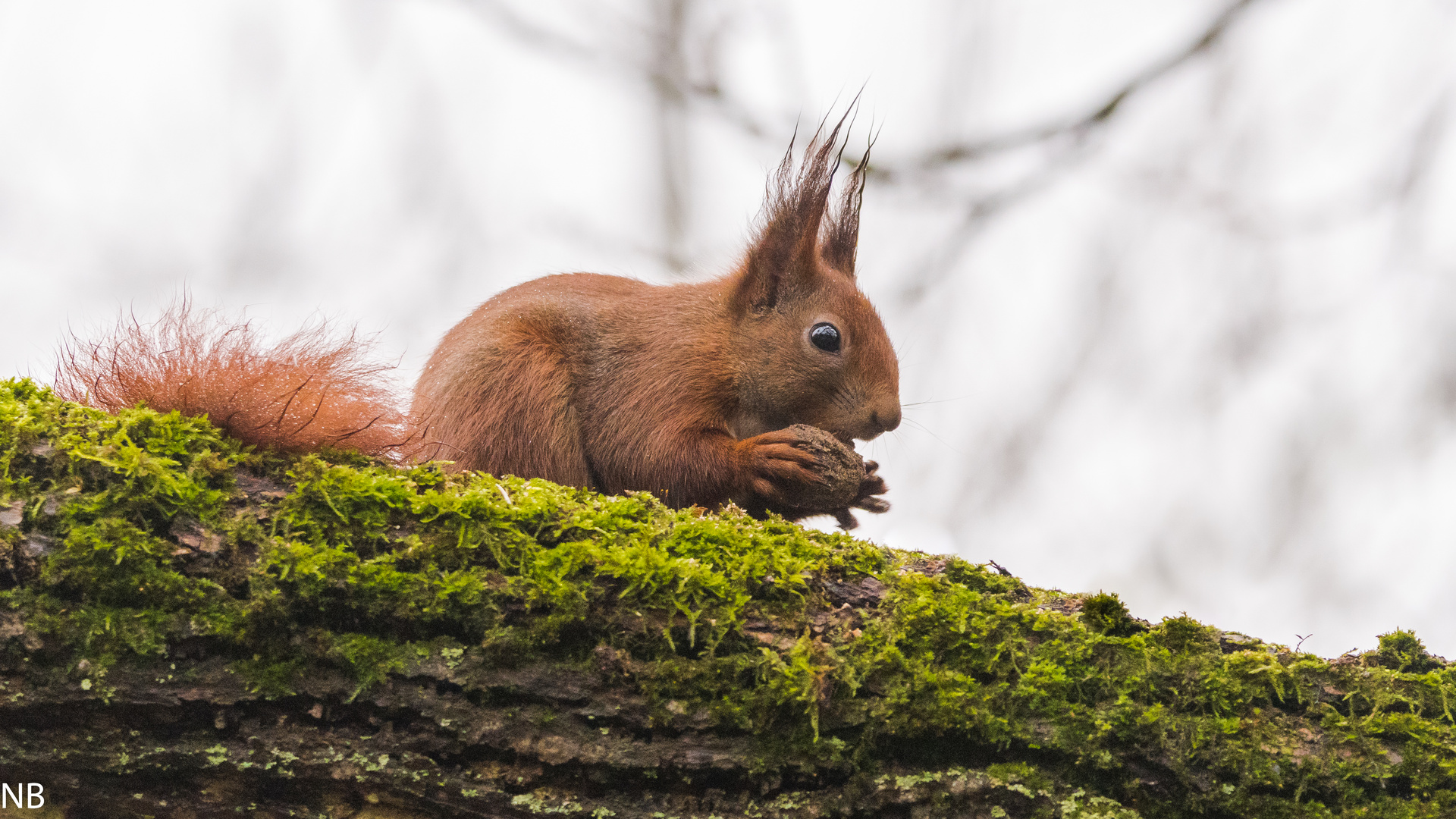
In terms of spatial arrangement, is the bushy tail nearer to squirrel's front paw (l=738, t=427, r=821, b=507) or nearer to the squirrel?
the squirrel

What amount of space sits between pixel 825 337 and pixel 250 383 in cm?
149

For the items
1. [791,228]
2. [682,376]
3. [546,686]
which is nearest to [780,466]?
[682,376]

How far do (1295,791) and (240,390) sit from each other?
75.1 inches

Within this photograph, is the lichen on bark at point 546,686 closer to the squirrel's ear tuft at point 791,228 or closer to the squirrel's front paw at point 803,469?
the squirrel's front paw at point 803,469

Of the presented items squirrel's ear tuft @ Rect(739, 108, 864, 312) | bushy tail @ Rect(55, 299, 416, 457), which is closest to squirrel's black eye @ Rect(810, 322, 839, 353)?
squirrel's ear tuft @ Rect(739, 108, 864, 312)

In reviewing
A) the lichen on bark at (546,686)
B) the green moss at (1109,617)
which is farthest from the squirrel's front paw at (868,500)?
the lichen on bark at (546,686)

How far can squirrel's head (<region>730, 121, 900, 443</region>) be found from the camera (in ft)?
8.77

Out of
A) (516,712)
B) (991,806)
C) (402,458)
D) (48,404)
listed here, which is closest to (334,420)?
(402,458)

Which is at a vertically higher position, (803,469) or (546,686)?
(803,469)

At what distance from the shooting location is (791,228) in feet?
8.87

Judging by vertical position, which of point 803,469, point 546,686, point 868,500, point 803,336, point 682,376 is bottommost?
point 546,686

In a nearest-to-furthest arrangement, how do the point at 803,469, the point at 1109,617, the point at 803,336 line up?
the point at 1109,617
the point at 803,469
the point at 803,336

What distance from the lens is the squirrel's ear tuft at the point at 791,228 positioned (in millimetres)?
2652

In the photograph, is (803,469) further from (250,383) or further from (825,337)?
(250,383)
